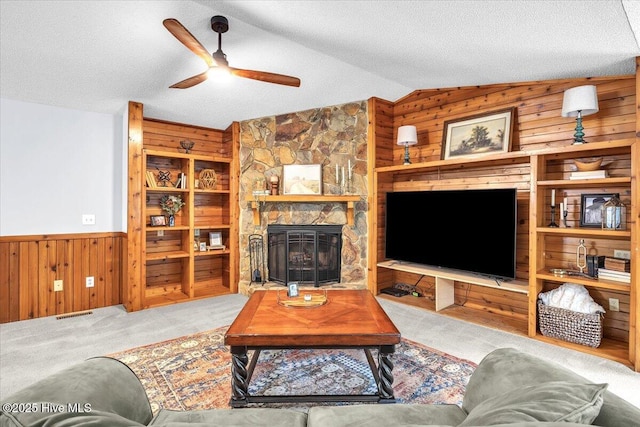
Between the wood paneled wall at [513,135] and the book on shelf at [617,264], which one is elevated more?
the wood paneled wall at [513,135]

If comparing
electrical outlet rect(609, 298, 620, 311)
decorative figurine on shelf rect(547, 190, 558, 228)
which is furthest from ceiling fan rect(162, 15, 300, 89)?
electrical outlet rect(609, 298, 620, 311)

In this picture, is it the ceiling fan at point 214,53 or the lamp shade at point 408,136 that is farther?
the lamp shade at point 408,136

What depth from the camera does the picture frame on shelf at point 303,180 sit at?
460 centimetres

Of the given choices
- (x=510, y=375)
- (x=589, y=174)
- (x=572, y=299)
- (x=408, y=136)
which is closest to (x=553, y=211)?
(x=589, y=174)

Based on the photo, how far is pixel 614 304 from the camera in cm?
305

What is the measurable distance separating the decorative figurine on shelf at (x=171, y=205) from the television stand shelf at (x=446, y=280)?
2.79m

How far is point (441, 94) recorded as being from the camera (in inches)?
167

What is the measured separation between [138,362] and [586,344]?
3.70 meters

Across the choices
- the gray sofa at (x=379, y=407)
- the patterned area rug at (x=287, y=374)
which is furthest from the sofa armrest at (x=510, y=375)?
the patterned area rug at (x=287, y=374)

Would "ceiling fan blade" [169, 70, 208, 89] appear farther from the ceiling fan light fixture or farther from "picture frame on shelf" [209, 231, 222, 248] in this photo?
"picture frame on shelf" [209, 231, 222, 248]

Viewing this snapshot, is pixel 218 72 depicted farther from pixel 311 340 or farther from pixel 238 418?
pixel 238 418

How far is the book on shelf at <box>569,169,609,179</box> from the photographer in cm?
285

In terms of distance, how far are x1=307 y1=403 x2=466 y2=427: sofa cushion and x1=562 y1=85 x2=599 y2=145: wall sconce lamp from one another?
278cm

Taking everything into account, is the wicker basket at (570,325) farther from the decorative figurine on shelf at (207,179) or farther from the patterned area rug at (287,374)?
the decorative figurine on shelf at (207,179)
